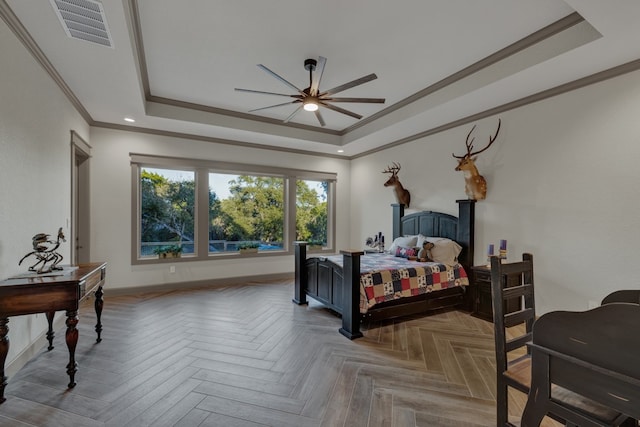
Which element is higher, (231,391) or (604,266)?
(604,266)

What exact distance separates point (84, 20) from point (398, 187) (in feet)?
15.7

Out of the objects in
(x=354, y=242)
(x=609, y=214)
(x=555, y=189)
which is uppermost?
(x=555, y=189)

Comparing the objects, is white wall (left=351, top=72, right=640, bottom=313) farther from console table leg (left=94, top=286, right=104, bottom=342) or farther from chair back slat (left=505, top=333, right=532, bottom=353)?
console table leg (left=94, top=286, right=104, bottom=342)

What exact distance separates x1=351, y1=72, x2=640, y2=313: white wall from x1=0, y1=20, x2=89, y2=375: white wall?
206 inches

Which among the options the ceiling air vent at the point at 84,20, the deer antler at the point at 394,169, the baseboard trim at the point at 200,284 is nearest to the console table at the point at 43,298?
the ceiling air vent at the point at 84,20

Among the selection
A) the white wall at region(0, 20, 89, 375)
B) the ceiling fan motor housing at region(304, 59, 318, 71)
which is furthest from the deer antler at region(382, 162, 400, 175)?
the white wall at region(0, 20, 89, 375)

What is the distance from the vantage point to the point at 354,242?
7.04 m

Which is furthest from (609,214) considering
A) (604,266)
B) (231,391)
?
(231,391)

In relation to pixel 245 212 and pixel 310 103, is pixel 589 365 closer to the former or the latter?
pixel 310 103

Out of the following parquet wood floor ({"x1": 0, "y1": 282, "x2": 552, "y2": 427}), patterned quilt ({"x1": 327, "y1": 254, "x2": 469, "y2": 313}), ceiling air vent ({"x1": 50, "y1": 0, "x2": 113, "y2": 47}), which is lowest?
parquet wood floor ({"x1": 0, "y1": 282, "x2": 552, "y2": 427})

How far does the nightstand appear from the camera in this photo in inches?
147

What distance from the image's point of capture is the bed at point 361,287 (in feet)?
10.9

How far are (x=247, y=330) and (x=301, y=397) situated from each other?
1422 mm

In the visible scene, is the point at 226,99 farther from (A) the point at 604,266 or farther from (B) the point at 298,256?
(A) the point at 604,266
